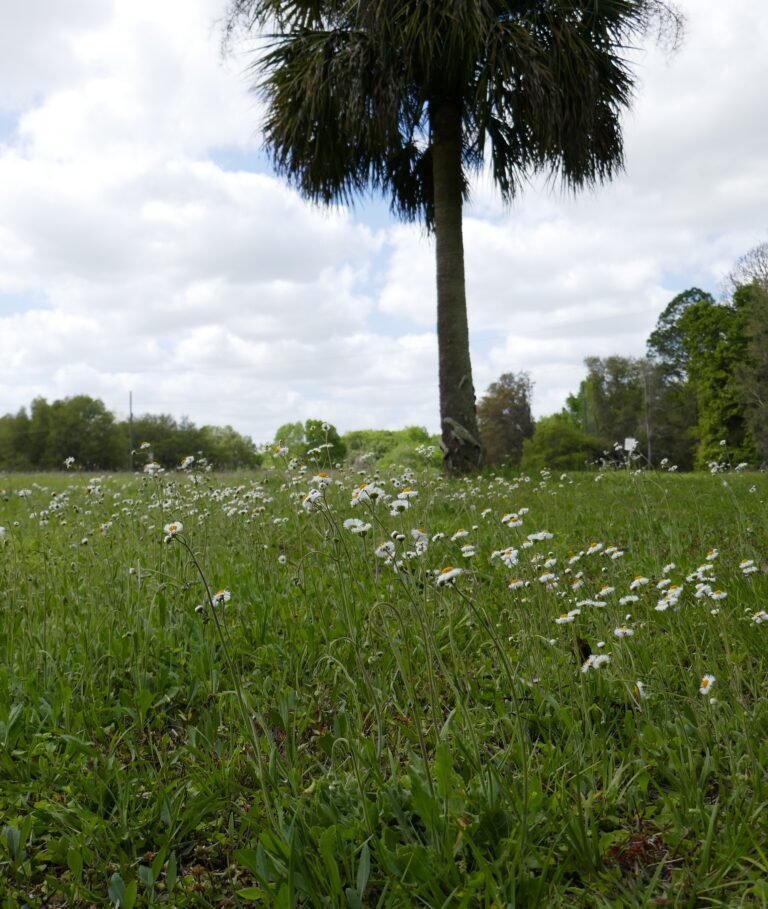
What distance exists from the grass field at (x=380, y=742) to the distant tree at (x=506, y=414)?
41.0 metres

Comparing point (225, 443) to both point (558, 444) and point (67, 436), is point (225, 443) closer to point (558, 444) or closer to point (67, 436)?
point (67, 436)

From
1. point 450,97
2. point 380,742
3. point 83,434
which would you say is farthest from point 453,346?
point 83,434

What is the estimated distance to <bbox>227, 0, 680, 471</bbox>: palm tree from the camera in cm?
843

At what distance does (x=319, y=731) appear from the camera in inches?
93.9

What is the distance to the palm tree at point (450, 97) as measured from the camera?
27.7 feet

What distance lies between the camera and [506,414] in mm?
44719

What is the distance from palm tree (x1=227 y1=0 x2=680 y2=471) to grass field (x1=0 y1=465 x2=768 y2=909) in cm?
658

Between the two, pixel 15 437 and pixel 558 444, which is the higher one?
pixel 15 437

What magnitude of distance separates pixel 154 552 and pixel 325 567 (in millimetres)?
1122

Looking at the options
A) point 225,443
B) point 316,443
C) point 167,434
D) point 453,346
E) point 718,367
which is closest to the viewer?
point 316,443

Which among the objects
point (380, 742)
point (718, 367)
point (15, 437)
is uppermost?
point (718, 367)

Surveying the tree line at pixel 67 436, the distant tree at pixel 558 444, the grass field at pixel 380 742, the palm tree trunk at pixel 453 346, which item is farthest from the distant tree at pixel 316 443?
the tree line at pixel 67 436

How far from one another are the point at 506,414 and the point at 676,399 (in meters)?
12.1

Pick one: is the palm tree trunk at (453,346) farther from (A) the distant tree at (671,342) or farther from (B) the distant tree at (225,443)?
(B) the distant tree at (225,443)
